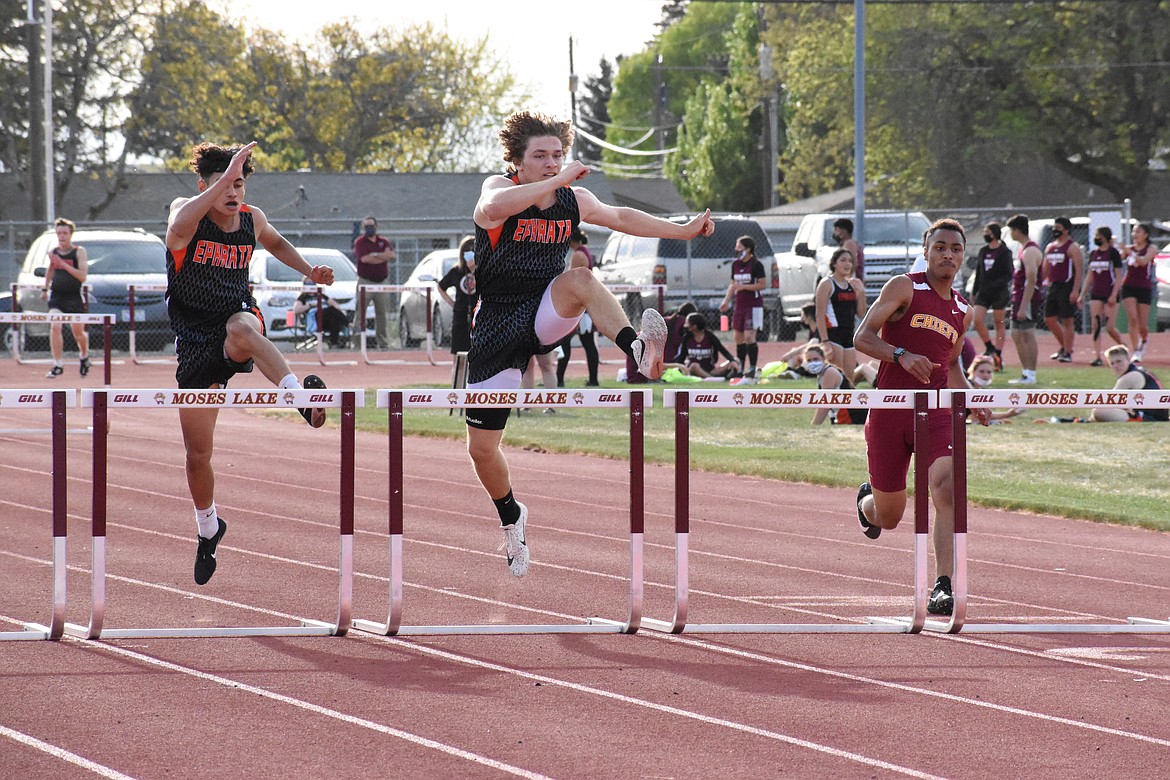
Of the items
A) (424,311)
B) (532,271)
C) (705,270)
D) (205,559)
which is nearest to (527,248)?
(532,271)

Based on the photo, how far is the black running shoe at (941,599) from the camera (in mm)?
7195

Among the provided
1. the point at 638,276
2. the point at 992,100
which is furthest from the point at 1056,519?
the point at 992,100

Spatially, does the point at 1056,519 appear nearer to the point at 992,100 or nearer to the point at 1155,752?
the point at 1155,752

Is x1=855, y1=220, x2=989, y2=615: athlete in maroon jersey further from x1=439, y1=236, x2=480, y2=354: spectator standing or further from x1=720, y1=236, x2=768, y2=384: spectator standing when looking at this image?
x1=720, y1=236, x2=768, y2=384: spectator standing

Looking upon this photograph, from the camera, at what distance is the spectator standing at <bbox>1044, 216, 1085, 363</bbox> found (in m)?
20.8

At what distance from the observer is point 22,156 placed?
156 ft

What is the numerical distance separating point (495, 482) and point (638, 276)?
18.9 m

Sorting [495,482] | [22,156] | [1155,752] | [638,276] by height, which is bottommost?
[1155,752]

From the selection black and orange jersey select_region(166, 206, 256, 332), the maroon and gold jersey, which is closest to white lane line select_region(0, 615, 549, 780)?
black and orange jersey select_region(166, 206, 256, 332)

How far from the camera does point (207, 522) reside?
24.1 feet

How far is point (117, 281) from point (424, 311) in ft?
16.5

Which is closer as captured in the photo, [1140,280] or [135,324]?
[1140,280]

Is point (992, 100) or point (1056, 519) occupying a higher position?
point (992, 100)

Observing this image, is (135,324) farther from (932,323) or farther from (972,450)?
(932,323)
